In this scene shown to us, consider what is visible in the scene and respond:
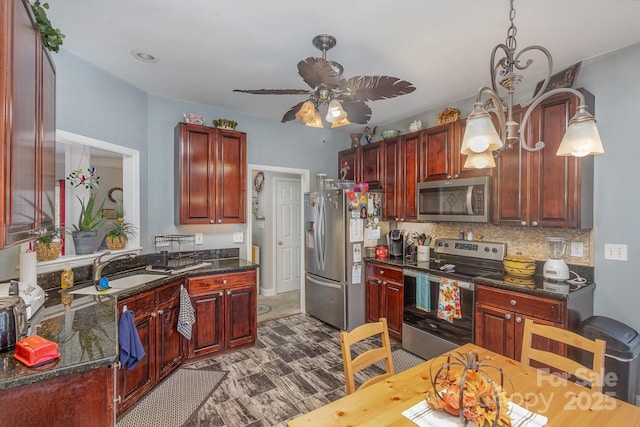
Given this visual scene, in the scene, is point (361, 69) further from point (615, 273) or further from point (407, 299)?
point (615, 273)

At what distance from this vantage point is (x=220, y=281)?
306 cm

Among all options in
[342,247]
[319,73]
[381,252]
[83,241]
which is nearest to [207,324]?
[83,241]

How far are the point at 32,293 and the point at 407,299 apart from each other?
2.99 m

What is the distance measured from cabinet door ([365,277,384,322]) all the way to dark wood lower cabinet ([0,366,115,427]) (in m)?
2.79

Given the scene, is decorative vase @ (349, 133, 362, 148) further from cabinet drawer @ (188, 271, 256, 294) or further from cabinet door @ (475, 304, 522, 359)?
cabinet door @ (475, 304, 522, 359)


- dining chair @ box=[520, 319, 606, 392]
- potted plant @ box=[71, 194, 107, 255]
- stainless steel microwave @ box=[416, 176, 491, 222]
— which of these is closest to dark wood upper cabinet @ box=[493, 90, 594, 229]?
stainless steel microwave @ box=[416, 176, 491, 222]

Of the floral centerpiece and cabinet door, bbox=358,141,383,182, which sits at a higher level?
cabinet door, bbox=358,141,383,182

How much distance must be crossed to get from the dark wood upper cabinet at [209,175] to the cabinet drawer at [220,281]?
2.10 feet

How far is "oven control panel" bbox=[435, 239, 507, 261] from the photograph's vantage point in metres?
3.04

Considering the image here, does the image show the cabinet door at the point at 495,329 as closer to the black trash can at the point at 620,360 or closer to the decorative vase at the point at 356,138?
the black trash can at the point at 620,360

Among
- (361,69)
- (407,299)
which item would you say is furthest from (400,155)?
(407,299)

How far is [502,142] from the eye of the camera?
4.31ft

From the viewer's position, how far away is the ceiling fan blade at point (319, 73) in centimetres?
163

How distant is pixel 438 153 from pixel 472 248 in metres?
1.07
